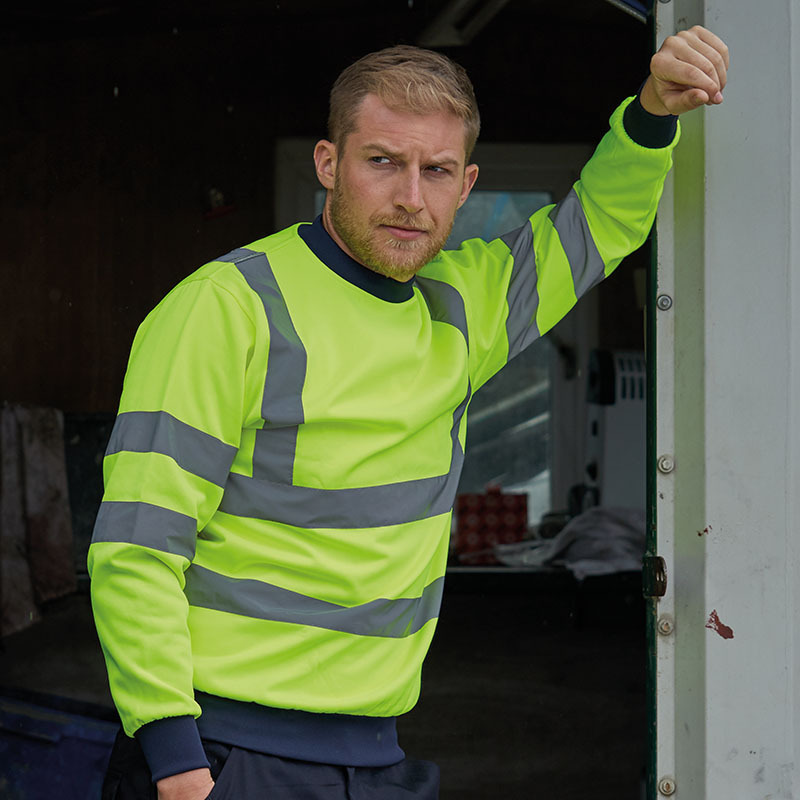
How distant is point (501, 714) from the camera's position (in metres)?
4.46

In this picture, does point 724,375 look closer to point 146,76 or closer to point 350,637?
point 350,637

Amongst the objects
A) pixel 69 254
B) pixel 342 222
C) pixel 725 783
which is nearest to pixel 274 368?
pixel 342 222

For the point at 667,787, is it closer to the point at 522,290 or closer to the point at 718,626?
the point at 718,626

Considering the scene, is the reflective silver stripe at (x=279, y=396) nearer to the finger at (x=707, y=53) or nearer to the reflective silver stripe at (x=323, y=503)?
the reflective silver stripe at (x=323, y=503)

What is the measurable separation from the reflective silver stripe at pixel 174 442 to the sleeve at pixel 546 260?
0.53 m

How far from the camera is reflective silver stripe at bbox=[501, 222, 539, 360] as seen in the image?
1936mm

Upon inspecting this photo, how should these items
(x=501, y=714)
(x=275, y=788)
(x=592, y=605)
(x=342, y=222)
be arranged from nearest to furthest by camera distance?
(x=275, y=788), (x=342, y=222), (x=501, y=714), (x=592, y=605)

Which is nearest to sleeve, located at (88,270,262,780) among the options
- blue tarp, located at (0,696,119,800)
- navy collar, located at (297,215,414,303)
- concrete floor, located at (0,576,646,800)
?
navy collar, located at (297,215,414,303)

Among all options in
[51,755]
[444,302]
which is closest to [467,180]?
[444,302]

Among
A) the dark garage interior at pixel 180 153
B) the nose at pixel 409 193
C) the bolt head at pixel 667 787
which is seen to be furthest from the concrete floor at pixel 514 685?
the nose at pixel 409 193

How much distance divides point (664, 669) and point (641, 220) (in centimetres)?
75

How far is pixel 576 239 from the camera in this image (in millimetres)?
1944

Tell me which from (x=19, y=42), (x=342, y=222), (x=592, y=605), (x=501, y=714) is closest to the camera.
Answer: (x=342, y=222)

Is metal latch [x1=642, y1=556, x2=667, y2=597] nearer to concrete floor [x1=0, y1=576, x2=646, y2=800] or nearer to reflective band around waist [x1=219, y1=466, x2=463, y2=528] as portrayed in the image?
reflective band around waist [x1=219, y1=466, x2=463, y2=528]
